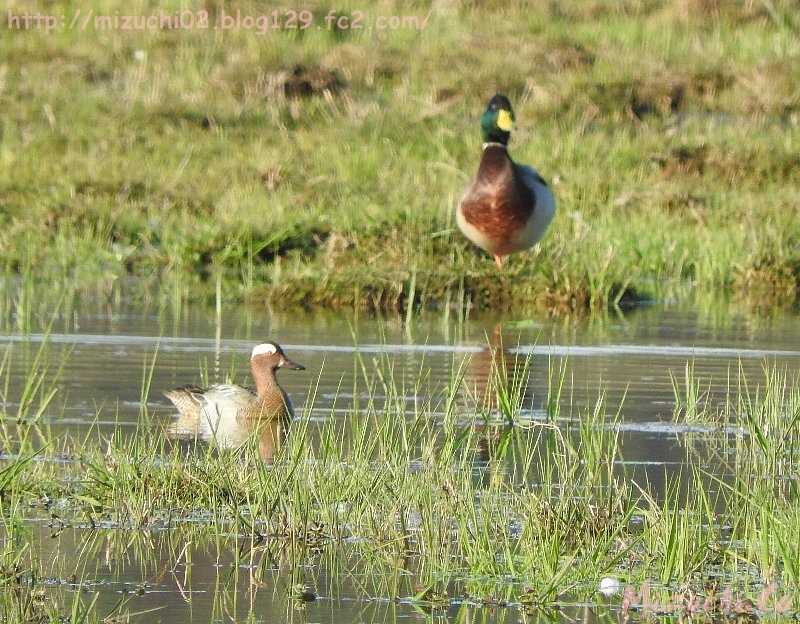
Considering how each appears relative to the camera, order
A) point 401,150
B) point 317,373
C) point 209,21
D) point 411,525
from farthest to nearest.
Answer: point 209,21
point 401,150
point 317,373
point 411,525

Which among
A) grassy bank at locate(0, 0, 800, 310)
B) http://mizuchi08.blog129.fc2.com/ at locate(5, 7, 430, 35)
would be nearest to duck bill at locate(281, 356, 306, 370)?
grassy bank at locate(0, 0, 800, 310)

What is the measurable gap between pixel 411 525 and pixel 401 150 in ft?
39.8

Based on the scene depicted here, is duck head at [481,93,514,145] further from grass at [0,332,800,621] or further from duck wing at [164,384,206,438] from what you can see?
grass at [0,332,800,621]

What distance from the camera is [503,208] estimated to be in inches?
530

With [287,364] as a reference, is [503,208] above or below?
above

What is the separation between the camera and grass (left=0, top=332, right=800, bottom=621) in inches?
212

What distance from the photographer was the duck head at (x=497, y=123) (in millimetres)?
14656

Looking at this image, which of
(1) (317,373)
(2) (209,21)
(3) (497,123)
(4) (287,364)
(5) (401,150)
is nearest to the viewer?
(4) (287,364)

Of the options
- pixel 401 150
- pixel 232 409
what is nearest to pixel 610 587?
pixel 232 409

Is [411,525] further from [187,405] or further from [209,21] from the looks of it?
[209,21]

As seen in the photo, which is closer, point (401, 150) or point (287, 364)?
point (287, 364)

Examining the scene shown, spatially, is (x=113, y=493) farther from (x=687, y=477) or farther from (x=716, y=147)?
(x=716, y=147)

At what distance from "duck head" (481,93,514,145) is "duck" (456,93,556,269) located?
309 mm

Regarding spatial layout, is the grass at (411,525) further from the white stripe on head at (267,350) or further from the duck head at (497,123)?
the duck head at (497,123)
